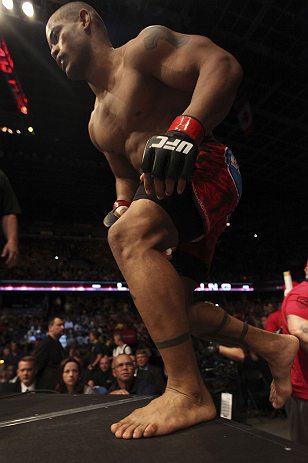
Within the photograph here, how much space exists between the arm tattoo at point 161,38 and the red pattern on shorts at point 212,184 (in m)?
0.39

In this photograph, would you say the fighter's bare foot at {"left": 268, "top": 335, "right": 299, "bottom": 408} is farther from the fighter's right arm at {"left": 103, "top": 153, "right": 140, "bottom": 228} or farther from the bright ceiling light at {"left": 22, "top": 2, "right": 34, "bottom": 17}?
the bright ceiling light at {"left": 22, "top": 2, "right": 34, "bottom": 17}

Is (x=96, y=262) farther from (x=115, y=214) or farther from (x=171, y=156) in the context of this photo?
(x=171, y=156)

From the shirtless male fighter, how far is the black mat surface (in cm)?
5

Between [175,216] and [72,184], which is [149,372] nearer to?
[175,216]

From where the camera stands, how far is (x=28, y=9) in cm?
458

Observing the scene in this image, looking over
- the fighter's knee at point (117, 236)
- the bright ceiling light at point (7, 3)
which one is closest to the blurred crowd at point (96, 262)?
the bright ceiling light at point (7, 3)

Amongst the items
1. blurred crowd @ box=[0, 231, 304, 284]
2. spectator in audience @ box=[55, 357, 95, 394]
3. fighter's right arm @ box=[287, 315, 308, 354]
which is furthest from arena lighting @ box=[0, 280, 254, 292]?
fighter's right arm @ box=[287, 315, 308, 354]

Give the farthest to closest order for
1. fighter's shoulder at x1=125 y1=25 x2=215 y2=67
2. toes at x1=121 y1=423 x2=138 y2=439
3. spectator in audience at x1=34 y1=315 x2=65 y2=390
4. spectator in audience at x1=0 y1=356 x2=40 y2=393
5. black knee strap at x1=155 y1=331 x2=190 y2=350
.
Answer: spectator in audience at x1=34 y1=315 x2=65 y2=390, spectator in audience at x1=0 y1=356 x2=40 y2=393, fighter's shoulder at x1=125 y1=25 x2=215 y2=67, black knee strap at x1=155 y1=331 x2=190 y2=350, toes at x1=121 y1=423 x2=138 y2=439

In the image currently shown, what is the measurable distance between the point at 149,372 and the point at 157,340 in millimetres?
2857

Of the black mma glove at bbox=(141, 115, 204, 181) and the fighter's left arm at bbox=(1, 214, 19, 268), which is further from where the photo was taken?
the fighter's left arm at bbox=(1, 214, 19, 268)

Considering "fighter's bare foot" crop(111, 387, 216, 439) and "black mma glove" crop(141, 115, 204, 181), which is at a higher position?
"black mma glove" crop(141, 115, 204, 181)

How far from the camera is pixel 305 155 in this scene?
10.4 m

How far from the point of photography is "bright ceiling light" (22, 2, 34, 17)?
448 centimetres

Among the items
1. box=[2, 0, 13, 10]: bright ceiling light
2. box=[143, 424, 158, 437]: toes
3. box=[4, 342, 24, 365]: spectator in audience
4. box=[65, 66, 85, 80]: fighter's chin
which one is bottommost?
box=[4, 342, 24, 365]: spectator in audience
